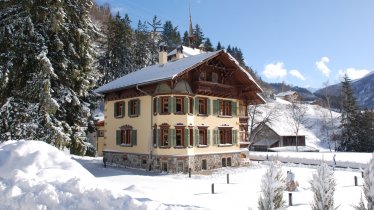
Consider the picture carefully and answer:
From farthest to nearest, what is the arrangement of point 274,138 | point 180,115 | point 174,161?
point 274,138 → point 180,115 → point 174,161

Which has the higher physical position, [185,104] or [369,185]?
[185,104]

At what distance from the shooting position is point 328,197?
8578 mm

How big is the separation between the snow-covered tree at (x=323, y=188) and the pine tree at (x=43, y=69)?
14.1m

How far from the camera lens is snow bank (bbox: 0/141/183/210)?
9766 mm

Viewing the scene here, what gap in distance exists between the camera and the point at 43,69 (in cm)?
1831

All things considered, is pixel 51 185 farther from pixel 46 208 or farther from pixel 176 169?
pixel 176 169

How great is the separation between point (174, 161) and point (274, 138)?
124ft

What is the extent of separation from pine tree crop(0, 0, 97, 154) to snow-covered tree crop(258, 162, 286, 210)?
13.3 m

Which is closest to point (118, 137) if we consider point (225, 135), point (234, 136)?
point (225, 135)

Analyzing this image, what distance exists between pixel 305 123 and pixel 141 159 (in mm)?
69039

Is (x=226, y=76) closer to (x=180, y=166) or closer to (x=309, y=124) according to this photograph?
(x=180, y=166)

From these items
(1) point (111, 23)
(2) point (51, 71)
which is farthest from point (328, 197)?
(1) point (111, 23)

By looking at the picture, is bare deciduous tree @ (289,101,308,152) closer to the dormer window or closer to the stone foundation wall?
the stone foundation wall

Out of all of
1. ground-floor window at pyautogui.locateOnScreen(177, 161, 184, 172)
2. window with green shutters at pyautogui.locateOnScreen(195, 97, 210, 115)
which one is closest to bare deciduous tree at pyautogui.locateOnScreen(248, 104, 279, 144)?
window with green shutters at pyautogui.locateOnScreen(195, 97, 210, 115)
